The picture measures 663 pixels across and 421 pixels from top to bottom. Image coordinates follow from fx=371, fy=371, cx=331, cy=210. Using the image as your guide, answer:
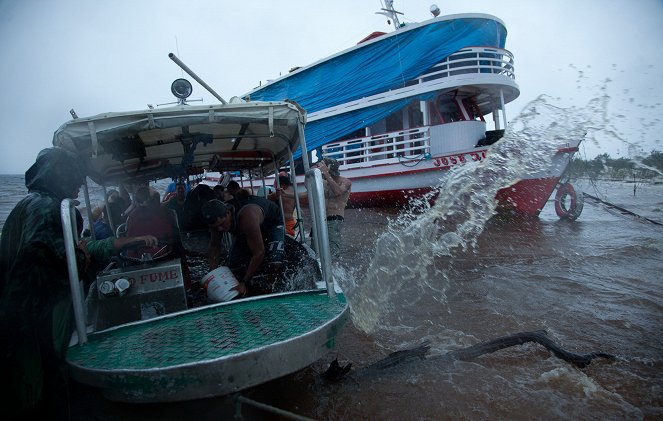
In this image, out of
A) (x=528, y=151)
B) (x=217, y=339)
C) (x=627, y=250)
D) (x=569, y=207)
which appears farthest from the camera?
(x=569, y=207)

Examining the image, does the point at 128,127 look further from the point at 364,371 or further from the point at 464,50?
the point at 464,50

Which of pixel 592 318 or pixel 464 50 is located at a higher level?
pixel 464 50

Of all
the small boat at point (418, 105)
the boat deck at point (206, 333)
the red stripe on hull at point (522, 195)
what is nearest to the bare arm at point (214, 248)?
the boat deck at point (206, 333)

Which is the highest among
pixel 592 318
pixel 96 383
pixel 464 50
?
pixel 464 50

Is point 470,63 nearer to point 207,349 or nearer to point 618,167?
point 618,167

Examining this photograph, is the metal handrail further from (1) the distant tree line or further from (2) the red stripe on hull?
(2) the red stripe on hull

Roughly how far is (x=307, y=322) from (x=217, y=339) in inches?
23.3

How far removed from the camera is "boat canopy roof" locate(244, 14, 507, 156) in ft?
36.1

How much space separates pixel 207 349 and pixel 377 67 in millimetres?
11512

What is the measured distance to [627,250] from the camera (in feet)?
22.9

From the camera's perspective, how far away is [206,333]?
2.50m

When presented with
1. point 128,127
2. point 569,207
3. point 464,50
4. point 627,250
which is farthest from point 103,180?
point 569,207

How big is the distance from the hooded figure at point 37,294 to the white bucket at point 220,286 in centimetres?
112

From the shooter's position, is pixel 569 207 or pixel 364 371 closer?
pixel 364 371
